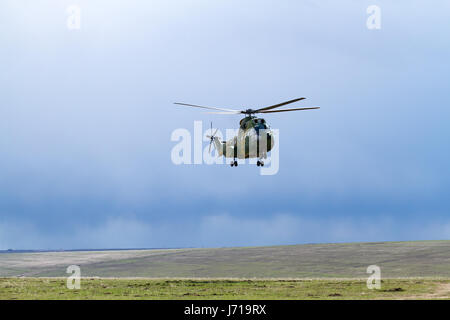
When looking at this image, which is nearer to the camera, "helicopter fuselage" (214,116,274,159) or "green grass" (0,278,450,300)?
"green grass" (0,278,450,300)

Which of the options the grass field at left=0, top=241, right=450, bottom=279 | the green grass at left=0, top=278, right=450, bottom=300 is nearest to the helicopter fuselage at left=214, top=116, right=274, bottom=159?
the green grass at left=0, top=278, right=450, bottom=300

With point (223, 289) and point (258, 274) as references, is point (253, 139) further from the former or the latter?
point (258, 274)

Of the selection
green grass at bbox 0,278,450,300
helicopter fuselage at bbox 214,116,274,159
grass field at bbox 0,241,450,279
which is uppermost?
helicopter fuselage at bbox 214,116,274,159

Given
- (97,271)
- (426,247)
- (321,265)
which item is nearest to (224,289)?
(321,265)

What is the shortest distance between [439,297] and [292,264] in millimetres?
72326

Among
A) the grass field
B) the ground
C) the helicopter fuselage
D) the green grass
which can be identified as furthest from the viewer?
the grass field

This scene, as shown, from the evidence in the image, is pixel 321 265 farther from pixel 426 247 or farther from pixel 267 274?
pixel 426 247

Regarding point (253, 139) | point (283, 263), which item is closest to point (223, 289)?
point (253, 139)

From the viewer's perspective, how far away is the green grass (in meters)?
49.2

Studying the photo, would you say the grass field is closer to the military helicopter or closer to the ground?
the ground

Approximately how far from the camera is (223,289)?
55.6m

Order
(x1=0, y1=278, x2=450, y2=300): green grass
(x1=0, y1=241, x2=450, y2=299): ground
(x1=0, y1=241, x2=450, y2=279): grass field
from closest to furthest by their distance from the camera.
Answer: (x1=0, y1=278, x2=450, y2=300): green grass
(x1=0, y1=241, x2=450, y2=299): ground
(x1=0, y1=241, x2=450, y2=279): grass field

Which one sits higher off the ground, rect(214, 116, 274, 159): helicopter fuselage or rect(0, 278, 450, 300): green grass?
rect(214, 116, 274, 159): helicopter fuselage
